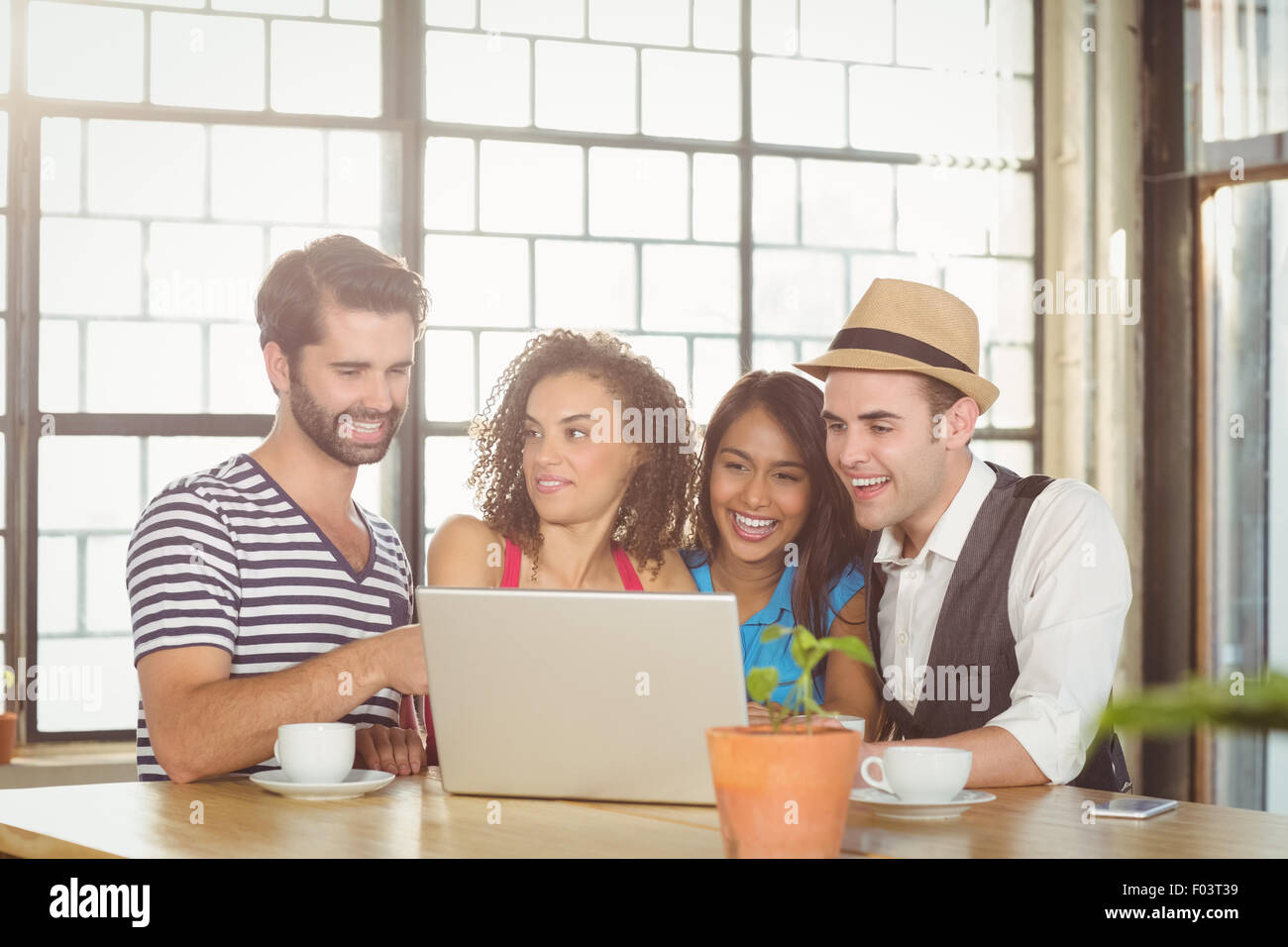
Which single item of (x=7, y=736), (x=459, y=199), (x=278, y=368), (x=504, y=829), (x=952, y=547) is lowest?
(x=7, y=736)

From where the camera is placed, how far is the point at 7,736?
3.73 meters

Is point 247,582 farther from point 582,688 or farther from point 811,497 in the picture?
point 811,497

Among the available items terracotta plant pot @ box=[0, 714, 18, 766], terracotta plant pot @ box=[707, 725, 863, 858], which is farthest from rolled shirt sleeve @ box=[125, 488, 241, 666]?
terracotta plant pot @ box=[0, 714, 18, 766]

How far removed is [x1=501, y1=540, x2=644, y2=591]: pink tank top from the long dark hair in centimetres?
14

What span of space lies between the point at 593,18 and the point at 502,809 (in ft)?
11.1

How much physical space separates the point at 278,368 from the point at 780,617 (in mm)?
927

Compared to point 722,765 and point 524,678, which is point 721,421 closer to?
point 524,678

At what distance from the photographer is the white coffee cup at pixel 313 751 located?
5.27 feet

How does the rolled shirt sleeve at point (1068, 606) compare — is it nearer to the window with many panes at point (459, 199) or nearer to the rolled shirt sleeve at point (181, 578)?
the rolled shirt sleeve at point (181, 578)

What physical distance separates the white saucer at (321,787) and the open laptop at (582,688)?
93 mm

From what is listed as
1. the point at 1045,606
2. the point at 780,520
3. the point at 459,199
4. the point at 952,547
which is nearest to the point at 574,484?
the point at 780,520

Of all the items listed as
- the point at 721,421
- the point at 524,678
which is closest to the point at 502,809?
the point at 524,678

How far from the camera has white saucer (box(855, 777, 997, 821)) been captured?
146 centimetres
